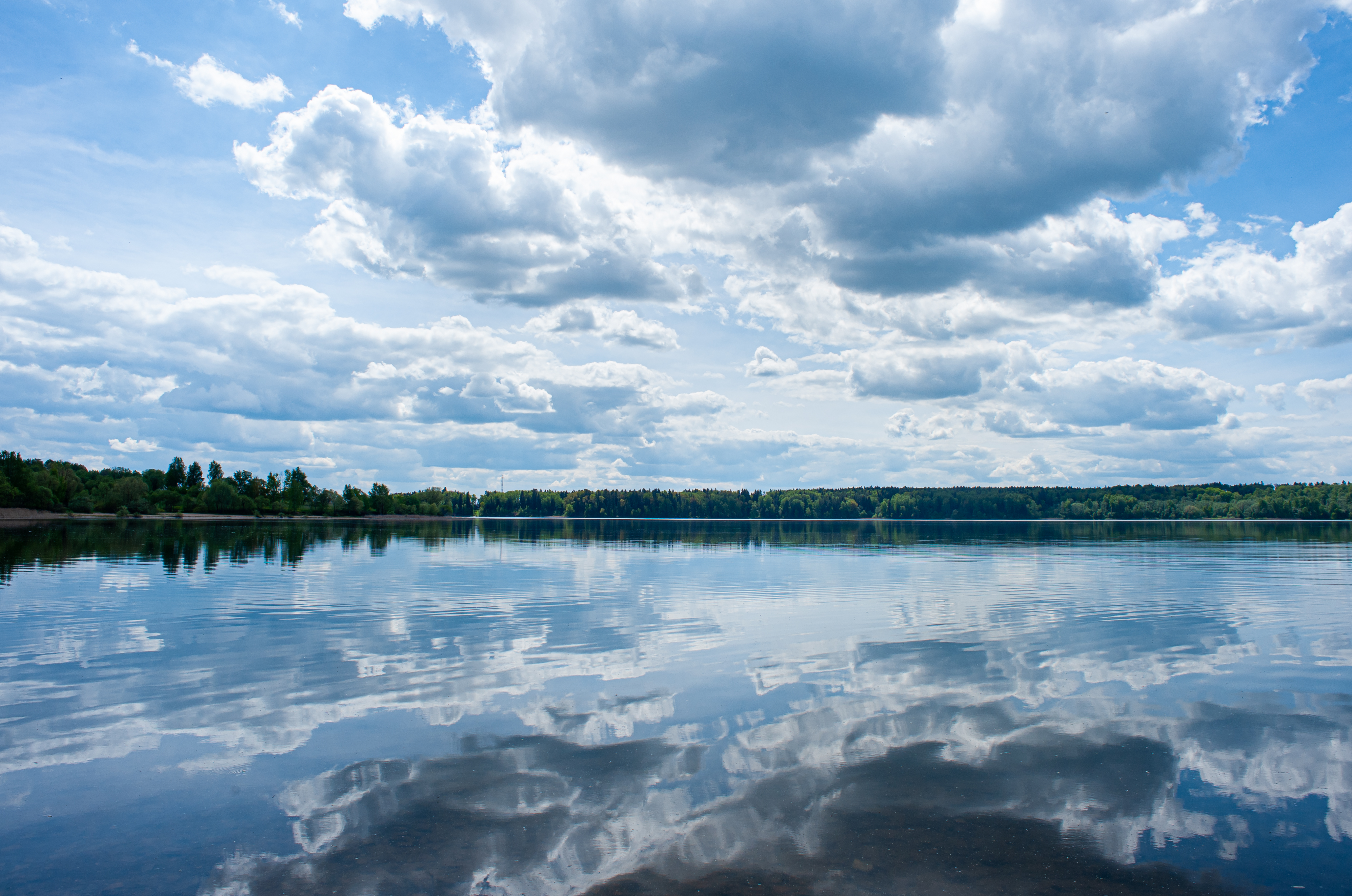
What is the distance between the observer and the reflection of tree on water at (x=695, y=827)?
390 inches

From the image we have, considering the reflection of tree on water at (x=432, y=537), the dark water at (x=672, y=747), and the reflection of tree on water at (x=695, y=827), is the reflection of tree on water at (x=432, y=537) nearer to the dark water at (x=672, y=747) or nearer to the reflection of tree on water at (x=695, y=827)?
the dark water at (x=672, y=747)

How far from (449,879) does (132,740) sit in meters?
10.2

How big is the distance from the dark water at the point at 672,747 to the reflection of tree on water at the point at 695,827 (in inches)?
2.4

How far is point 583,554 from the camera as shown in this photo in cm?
7525

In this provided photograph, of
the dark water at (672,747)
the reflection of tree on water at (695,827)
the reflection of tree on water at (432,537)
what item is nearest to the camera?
the reflection of tree on water at (695,827)

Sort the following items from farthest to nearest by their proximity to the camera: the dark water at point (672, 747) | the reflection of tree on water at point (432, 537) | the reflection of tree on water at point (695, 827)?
the reflection of tree on water at point (432, 537)
the dark water at point (672, 747)
the reflection of tree on water at point (695, 827)

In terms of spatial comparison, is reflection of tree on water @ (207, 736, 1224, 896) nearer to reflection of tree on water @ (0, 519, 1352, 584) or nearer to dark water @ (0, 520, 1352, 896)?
dark water @ (0, 520, 1352, 896)

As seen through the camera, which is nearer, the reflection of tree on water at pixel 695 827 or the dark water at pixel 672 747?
the reflection of tree on water at pixel 695 827

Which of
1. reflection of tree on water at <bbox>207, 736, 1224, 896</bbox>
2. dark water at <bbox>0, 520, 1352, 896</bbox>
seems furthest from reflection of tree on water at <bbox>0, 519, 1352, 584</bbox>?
reflection of tree on water at <bbox>207, 736, 1224, 896</bbox>

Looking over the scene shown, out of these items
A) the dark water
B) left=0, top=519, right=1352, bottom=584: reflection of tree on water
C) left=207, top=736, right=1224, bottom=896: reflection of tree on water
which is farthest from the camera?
left=0, top=519, right=1352, bottom=584: reflection of tree on water

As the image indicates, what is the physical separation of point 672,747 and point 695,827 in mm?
3816

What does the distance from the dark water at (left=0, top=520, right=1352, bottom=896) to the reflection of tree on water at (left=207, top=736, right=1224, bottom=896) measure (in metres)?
0.06

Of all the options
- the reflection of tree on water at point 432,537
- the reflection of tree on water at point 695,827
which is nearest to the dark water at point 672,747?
the reflection of tree on water at point 695,827

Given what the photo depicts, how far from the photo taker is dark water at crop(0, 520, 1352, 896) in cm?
1040
